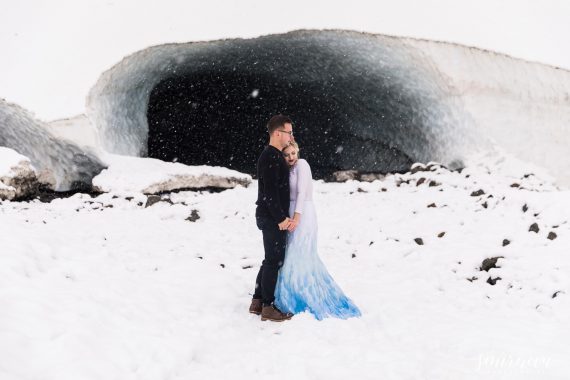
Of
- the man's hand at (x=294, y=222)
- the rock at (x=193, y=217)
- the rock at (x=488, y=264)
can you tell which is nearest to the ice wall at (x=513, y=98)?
the rock at (x=193, y=217)

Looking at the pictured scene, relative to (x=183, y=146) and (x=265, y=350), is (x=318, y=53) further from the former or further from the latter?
(x=265, y=350)

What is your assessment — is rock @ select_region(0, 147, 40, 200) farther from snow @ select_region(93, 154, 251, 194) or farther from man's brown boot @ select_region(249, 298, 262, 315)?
man's brown boot @ select_region(249, 298, 262, 315)

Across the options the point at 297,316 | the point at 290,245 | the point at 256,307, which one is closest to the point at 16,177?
the point at 256,307

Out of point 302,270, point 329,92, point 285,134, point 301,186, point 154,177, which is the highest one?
point 329,92

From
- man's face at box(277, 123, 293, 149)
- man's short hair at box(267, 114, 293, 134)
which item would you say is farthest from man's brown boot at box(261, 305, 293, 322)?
man's short hair at box(267, 114, 293, 134)

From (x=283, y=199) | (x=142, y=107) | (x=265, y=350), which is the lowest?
(x=265, y=350)

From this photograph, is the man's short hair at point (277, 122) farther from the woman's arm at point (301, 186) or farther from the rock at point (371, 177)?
the rock at point (371, 177)

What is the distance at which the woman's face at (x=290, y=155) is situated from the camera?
13.4 ft

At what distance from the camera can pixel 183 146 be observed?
12617 mm

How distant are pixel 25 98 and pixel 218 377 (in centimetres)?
785

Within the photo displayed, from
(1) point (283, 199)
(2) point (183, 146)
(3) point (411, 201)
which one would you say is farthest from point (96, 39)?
(1) point (283, 199)

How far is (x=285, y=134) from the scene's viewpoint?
4.05m

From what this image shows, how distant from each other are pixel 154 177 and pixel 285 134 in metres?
6.40

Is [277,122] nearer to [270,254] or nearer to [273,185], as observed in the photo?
[273,185]
